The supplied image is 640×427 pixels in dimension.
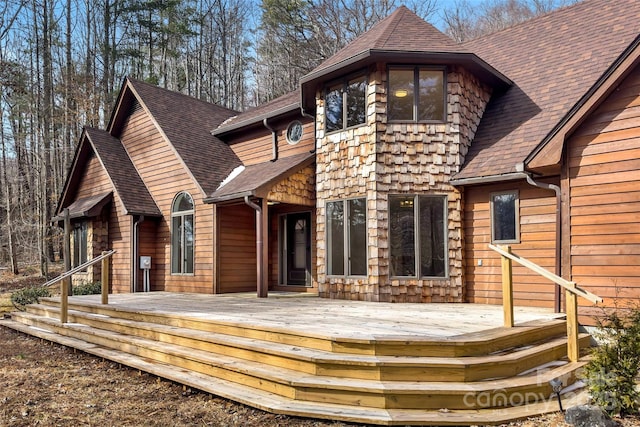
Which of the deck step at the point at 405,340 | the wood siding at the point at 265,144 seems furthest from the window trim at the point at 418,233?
the wood siding at the point at 265,144

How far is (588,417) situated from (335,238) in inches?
224

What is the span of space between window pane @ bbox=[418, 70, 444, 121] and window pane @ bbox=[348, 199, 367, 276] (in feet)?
6.33

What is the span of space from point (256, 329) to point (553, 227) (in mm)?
4910

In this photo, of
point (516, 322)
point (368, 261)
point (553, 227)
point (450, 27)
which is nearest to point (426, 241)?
point (368, 261)

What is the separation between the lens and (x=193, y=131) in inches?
490

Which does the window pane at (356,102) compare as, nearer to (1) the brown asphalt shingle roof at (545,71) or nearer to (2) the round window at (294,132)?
(1) the brown asphalt shingle roof at (545,71)

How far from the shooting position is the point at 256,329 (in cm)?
498

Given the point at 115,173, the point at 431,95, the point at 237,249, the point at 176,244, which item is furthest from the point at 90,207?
the point at 431,95

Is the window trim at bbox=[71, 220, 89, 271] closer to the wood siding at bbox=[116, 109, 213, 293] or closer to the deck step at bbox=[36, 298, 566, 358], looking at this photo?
the wood siding at bbox=[116, 109, 213, 293]

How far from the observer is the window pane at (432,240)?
26.6ft

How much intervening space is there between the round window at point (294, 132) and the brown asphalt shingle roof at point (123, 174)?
3914 mm

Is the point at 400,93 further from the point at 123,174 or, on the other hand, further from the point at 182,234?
the point at 123,174

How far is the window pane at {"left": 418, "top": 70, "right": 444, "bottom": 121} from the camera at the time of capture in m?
8.36

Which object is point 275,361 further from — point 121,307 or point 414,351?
point 121,307
